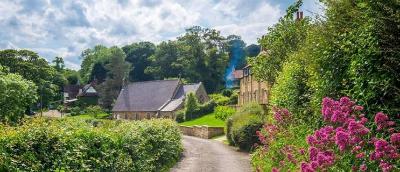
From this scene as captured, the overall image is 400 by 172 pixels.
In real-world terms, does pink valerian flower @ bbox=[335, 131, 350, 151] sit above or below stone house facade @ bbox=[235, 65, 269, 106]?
below

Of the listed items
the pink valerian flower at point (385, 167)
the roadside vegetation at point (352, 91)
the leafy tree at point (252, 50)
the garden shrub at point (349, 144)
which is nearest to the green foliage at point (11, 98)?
the roadside vegetation at point (352, 91)

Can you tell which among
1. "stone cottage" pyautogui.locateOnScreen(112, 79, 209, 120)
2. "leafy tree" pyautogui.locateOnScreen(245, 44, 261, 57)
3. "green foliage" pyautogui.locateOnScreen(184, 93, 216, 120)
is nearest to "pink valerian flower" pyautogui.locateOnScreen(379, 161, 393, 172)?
"green foliage" pyautogui.locateOnScreen(184, 93, 216, 120)

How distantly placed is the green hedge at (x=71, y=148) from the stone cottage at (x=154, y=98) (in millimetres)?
51341

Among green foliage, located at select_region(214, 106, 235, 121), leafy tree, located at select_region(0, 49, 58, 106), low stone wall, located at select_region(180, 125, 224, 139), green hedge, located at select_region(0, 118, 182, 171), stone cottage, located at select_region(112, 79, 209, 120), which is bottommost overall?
low stone wall, located at select_region(180, 125, 224, 139)

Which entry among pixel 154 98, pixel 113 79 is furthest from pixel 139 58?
pixel 154 98

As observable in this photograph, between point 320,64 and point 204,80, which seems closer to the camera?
point 320,64

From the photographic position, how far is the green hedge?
10.4 meters

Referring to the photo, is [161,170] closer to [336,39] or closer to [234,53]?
[336,39]

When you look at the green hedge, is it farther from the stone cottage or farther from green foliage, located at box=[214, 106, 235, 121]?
the stone cottage

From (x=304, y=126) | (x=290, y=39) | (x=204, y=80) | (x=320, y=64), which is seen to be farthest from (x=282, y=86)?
(x=204, y=80)

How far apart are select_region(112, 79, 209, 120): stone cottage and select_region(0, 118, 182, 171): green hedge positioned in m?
51.3

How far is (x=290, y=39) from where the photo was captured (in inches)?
1237

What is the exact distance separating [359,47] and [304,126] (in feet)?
16.5

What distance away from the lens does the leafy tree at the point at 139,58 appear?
11919cm
